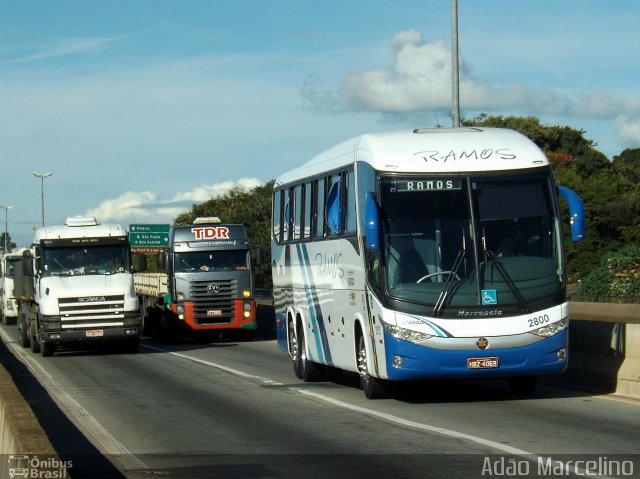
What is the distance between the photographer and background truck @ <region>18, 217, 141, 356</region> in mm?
29781

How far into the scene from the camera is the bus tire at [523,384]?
16570 mm

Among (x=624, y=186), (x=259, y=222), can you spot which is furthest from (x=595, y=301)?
(x=259, y=222)

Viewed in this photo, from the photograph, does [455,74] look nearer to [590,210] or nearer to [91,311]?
[91,311]

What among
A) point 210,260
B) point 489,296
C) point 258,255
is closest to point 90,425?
point 489,296

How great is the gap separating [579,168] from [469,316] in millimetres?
76336

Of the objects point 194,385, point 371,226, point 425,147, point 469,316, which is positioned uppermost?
point 425,147

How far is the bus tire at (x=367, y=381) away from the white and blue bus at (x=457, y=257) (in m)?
0.03

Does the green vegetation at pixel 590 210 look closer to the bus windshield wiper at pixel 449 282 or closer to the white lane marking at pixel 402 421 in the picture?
the white lane marking at pixel 402 421

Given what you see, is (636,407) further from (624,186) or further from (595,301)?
(624,186)

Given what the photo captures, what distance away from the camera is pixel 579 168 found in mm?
89250

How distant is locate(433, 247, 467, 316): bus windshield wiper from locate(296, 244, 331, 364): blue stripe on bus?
3995mm

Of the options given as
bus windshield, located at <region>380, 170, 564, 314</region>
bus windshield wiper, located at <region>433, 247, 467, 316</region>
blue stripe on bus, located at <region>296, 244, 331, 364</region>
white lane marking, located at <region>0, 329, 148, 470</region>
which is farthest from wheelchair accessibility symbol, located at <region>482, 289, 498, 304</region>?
white lane marking, located at <region>0, 329, 148, 470</region>

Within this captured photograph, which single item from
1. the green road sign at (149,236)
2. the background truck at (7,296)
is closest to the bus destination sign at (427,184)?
the background truck at (7,296)

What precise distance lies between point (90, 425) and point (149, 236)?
53.6m
